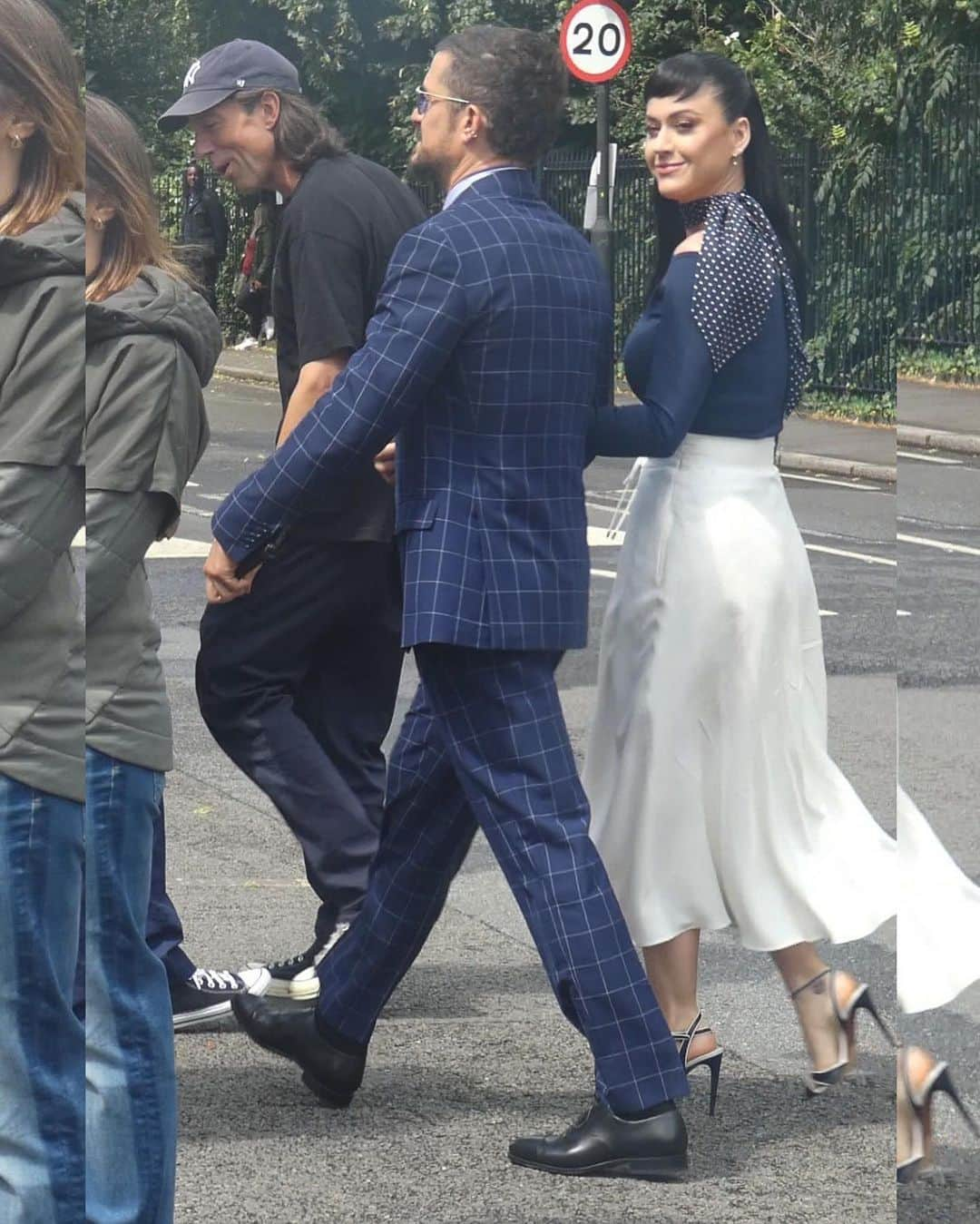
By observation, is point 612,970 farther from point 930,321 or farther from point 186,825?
point 186,825

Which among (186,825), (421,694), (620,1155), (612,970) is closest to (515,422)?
(421,694)

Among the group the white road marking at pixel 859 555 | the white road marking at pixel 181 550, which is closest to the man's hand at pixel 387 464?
the white road marking at pixel 859 555

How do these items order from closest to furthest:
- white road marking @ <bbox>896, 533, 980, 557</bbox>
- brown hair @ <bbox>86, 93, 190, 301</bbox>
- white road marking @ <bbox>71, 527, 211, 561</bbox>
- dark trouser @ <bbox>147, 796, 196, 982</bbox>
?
brown hair @ <bbox>86, 93, 190, 301</bbox> → dark trouser @ <bbox>147, 796, 196, 982</bbox> → white road marking @ <bbox>896, 533, 980, 557</bbox> → white road marking @ <bbox>71, 527, 211, 561</bbox>

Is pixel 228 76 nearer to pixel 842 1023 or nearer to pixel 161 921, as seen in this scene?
pixel 161 921

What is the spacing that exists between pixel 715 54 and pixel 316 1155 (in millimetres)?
1692

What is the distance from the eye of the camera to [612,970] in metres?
3.23

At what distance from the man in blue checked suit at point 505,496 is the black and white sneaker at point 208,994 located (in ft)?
2.69

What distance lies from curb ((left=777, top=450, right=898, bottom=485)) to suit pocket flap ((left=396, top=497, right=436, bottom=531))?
591 mm

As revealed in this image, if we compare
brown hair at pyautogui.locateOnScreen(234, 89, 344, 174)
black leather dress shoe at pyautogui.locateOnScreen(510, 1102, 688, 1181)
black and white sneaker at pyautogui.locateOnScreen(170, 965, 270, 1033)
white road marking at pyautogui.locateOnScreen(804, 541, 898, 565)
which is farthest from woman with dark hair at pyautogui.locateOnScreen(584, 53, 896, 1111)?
white road marking at pyautogui.locateOnScreen(804, 541, 898, 565)

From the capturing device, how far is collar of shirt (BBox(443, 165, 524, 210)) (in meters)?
3.28

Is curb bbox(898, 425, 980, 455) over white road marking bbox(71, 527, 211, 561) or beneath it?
over

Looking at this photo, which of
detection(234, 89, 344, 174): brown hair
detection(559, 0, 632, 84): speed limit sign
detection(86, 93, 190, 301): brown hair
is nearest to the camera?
detection(86, 93, 190, 301): brown hair

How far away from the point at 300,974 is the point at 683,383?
1.31 m

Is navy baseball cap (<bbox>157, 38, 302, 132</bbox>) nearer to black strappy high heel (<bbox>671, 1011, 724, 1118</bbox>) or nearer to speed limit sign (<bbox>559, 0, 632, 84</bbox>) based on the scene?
speed limit sign (<bbox>559, 0, 632, 84</bbox>)
